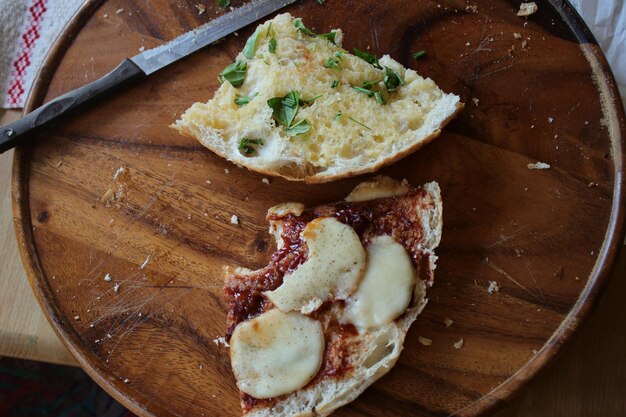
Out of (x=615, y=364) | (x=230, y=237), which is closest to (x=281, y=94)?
(x=230, y=237)

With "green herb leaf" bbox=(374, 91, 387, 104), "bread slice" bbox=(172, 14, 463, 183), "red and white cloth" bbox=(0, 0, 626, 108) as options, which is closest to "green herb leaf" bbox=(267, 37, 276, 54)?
"bread slice" bbox=(172, 14, 463, 183)

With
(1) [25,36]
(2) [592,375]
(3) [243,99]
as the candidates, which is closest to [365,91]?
(3) [243,99]

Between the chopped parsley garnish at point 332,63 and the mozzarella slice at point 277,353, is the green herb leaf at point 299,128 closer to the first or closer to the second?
the chopped parsley garnish at point 332,63

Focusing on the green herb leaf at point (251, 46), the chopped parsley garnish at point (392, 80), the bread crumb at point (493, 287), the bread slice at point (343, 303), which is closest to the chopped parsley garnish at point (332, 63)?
the chopped parsley garnish at point (392, 80)

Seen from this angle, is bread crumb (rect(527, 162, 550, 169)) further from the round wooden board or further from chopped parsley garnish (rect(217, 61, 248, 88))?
chopped parsley garnish (rect(217, 61, 248, 88))

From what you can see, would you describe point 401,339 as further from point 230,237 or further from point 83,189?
point 83,189

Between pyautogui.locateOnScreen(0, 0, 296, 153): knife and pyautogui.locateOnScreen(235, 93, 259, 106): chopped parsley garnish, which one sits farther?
pyautogui.locateOnScreen(0, 0, 296, 153): knife

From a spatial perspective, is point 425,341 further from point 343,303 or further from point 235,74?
point 235,74
